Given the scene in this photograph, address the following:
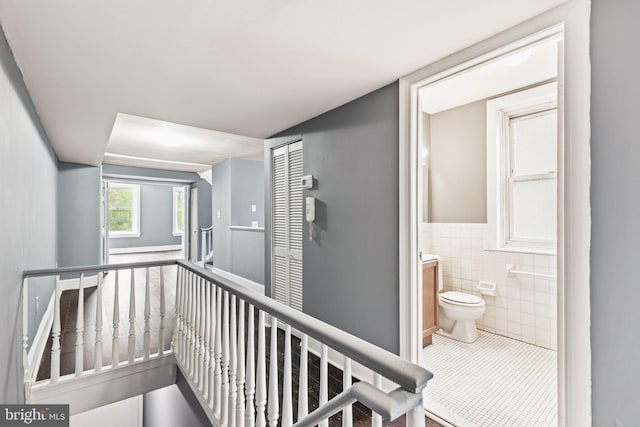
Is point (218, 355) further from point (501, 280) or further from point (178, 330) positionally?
point (501, 280)

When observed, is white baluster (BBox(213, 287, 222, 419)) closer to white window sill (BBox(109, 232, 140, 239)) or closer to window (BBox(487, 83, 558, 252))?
window (BBox(487, 83, 558, 252))

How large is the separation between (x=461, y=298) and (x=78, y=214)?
19.4 feet

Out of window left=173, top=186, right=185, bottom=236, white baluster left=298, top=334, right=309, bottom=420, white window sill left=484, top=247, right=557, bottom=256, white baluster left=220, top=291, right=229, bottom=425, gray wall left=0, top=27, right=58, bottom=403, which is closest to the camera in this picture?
white baluster left=298, top=334, right=309, bottom=420

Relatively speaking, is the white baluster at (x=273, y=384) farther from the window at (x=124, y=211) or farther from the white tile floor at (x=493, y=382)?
the window at (x=124, y=211)

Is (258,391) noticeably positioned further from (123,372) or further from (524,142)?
(524,142)

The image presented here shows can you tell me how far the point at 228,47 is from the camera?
65.9 inches

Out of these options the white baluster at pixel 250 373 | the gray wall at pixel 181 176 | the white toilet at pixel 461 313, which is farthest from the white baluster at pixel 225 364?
the gray wall at pixel 181 176

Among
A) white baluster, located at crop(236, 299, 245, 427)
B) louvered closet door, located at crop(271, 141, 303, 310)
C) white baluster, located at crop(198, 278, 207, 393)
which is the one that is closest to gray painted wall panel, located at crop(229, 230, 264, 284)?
louvered closet door, located at crop(271, 141, 303, 310)

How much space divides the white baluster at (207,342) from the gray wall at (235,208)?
110 inches

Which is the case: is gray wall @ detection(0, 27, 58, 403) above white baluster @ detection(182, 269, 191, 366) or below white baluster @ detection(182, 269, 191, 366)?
above

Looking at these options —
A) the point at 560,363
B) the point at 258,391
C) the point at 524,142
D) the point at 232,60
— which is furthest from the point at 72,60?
the point at 524,142

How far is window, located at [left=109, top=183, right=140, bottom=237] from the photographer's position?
9977 mm

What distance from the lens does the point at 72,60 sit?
178cm

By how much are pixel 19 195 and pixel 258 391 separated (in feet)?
6.57
